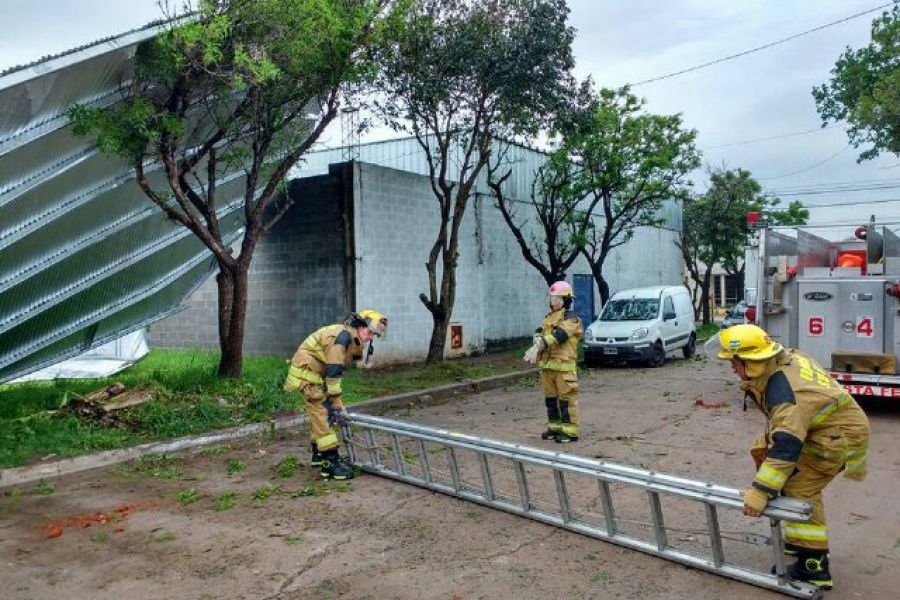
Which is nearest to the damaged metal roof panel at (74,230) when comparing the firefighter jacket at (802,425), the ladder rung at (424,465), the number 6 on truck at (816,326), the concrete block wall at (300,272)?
the concrete block wall at (300,272)

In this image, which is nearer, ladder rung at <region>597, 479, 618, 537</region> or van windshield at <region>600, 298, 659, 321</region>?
ladder rung at <region>597, 479, 618, 537</region>

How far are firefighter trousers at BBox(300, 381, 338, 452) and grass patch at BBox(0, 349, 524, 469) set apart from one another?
2.17 metres

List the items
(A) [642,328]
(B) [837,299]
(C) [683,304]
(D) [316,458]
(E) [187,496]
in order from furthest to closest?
(C) [683,304]
(A) [642,328]
(B) [837,299]
(D) [316,458]
(E) [187,496]

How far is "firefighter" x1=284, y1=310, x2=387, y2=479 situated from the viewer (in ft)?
22.1

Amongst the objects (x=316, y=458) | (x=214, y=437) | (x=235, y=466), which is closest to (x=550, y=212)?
(x=214, y=437)

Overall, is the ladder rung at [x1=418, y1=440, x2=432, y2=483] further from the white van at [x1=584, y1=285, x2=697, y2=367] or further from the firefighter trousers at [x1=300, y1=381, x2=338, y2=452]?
the white van at [x1=584, y1=285, x2=697, y2=367]

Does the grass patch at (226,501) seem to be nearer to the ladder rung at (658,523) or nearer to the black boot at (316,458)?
the black boot at (316,458)

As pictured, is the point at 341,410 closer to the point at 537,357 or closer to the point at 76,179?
the point at 537,357

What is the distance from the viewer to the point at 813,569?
414 centimetres

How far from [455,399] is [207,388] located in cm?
408

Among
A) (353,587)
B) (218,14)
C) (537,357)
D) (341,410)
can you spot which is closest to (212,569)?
(353,587)

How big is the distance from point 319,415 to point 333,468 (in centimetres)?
52

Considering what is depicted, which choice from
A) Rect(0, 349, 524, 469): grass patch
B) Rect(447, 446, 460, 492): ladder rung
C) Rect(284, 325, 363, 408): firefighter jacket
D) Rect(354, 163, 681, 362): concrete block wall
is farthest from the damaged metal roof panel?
Rect(447, 446, 460, 492): ladder rung

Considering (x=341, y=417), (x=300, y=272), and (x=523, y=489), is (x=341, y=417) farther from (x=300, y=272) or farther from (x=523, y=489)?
(x=300, y=272)
